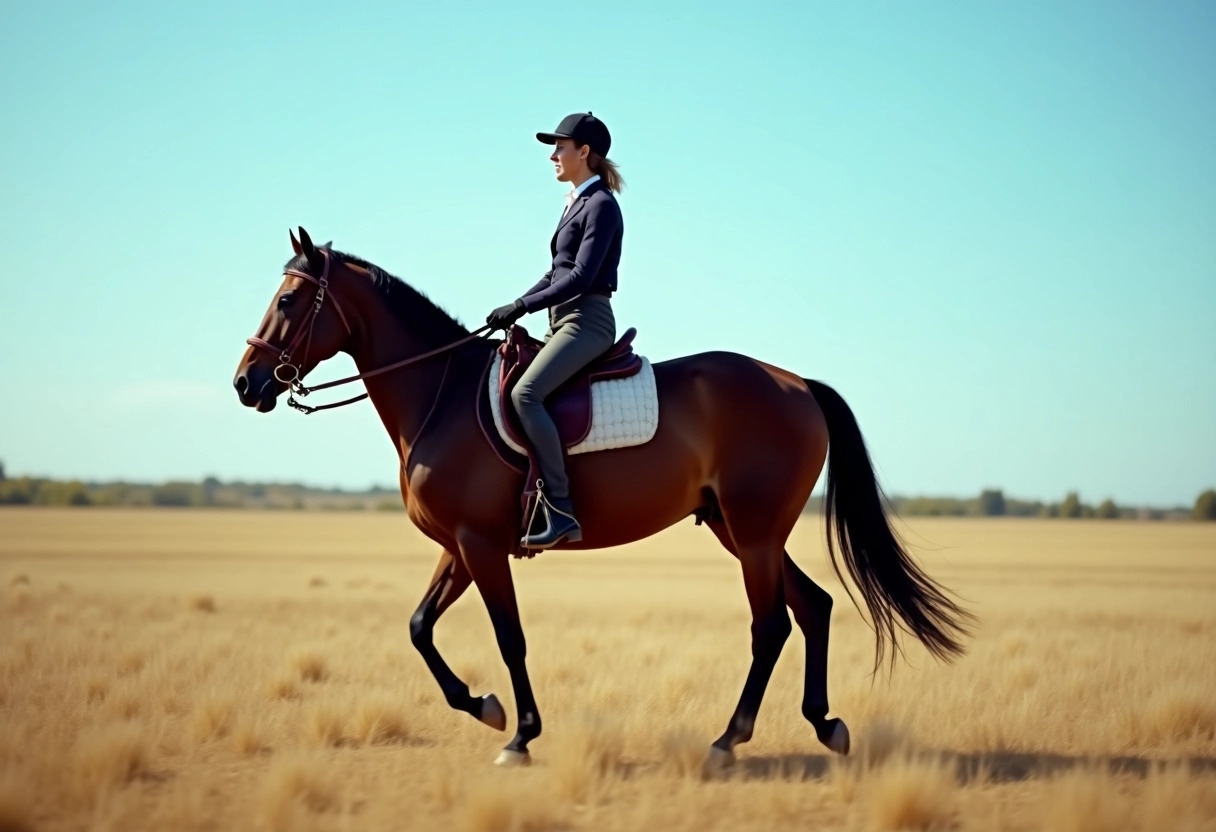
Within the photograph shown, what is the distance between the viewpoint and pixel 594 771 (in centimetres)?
591

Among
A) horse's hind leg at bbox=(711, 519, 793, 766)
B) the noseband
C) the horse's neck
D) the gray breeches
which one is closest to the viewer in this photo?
the gray breeches

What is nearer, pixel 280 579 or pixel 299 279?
pixel 299 279

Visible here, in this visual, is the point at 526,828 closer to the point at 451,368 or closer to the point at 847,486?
the point at 451,368

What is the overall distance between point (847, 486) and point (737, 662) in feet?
17.3

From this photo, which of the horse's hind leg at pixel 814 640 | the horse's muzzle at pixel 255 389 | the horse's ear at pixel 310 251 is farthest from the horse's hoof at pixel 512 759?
the horse's ear at pixel 310 251

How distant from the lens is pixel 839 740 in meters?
6.69

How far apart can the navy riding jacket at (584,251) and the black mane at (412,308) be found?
27.7 inches

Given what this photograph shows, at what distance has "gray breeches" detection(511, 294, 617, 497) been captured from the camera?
6352 mm

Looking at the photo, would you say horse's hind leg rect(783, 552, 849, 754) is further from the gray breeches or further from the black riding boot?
the gray breeches

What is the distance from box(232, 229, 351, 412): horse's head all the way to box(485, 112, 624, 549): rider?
1.05 metres

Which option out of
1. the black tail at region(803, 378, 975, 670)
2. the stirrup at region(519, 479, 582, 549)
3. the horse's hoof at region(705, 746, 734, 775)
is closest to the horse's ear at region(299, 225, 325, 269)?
the stirrup at region(519, 479, 582, 549)

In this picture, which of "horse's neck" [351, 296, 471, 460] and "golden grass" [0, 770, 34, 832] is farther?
"horse's neck" [351, 296, 471, 460]

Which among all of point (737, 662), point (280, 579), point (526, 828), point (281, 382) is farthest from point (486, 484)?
point (280, 579)

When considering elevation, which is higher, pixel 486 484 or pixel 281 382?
pixel 281 382
